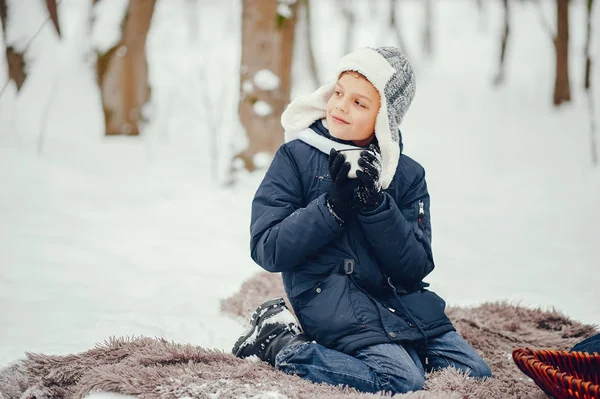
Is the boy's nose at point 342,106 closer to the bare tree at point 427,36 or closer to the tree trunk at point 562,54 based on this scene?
the tree trunk at point 562,54

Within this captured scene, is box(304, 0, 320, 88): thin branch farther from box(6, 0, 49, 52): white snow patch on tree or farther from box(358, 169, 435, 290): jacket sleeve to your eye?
box(358, 169, 435, 290): jacket sleeve

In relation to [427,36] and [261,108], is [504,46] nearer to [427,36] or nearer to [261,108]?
[427,36]

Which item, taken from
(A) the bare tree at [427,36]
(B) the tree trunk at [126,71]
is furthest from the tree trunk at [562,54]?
(B) the tree trunk at [126,71]

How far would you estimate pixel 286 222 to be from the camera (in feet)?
7.48

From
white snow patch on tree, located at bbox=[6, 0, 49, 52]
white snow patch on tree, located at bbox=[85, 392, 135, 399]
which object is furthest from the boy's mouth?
white snow patch on tree, located at bbox=[6, 0, 49, 52]

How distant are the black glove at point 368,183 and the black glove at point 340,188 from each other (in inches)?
1.3

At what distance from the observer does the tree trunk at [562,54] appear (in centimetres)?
831

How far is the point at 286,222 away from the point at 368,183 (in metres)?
0.33

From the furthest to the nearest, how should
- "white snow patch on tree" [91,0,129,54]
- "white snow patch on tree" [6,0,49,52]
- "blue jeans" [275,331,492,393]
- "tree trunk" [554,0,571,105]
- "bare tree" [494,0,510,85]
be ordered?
1. "bare tree" [494,0,510,85]
2. "tree trunk" [554,0,571,105]
3. "white snow patch on tree" [91,0,129,54]
4. "white snow patch on tree" [6,0,49,52]
5. "blue jeans" [275,331,492,393]

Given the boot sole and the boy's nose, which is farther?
the boot sole

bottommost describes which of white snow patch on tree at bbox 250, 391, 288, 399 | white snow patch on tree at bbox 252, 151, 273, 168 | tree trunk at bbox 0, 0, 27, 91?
white snow patch on tree at bbox 250, 391, 288, 399

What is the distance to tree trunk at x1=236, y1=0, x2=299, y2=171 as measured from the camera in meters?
5.37

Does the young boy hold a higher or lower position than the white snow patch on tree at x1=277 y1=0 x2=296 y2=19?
lower

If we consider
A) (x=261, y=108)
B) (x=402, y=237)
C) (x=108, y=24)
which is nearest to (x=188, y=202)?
(x=261, y=108)
